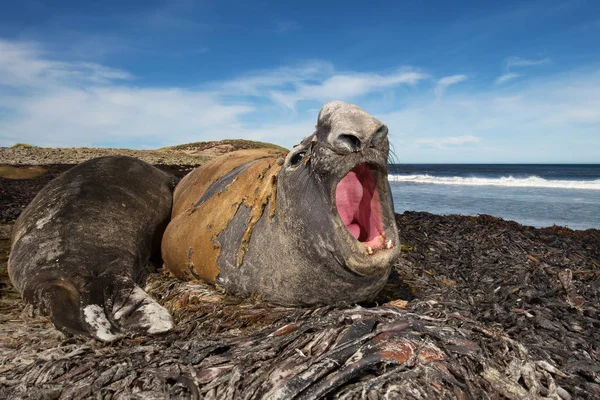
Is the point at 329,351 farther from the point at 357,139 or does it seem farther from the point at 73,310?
the point at 73,310

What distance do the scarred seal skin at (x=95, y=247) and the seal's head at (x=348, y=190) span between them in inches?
51.5

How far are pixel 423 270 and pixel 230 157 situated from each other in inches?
104

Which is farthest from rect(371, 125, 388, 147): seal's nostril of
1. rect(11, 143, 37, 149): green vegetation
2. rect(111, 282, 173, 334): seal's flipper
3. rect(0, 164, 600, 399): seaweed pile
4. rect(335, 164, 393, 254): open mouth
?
rect(11, 143, 37, 149): green vegetation

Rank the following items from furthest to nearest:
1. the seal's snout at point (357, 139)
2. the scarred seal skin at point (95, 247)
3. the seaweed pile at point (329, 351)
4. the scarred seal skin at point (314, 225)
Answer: the scarred seal skin at point (95, 247)
the scarred seal skin at point (314, 225)
the seal's snout at point (357, 139)
the seaweed pile at point (329, 351)

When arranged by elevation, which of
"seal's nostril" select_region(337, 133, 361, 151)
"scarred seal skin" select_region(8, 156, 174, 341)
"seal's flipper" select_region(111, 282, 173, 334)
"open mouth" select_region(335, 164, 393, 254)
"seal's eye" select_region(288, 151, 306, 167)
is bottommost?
"seal's flipper" select_region(111, 282, 173, 334)

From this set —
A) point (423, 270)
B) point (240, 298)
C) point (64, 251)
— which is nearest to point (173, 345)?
point (240, 298)

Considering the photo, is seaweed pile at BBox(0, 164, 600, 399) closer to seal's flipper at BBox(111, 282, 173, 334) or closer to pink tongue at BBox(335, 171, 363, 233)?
seal's flipper at BBox(111, 282, 173, 334)

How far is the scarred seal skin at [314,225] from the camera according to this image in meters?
2.55

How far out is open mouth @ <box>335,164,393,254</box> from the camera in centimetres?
274

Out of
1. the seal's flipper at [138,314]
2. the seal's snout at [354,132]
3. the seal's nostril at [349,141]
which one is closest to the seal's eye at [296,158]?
the seal's snout at [354,132]

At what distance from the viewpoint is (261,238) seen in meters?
3.19

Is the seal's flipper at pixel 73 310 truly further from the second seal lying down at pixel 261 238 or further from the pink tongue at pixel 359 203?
the pink tongue at pixel 359 203

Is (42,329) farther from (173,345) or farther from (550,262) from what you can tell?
(550,262)

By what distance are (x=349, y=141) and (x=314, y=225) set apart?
1.98 ft
